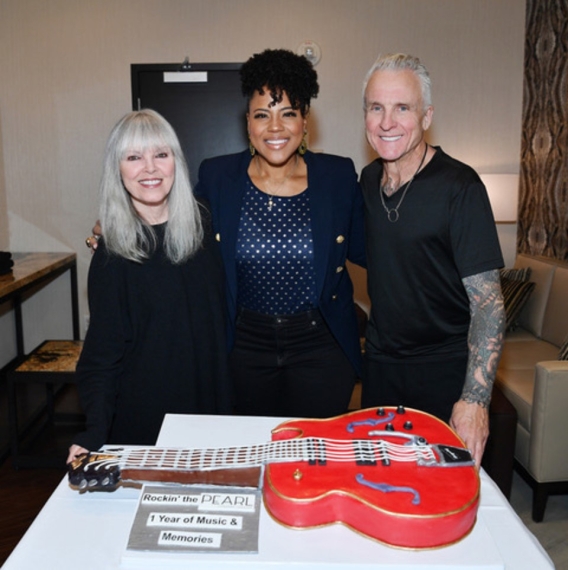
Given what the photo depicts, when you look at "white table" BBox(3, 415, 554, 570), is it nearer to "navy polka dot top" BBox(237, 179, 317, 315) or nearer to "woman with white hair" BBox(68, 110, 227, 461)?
"woman with white hair" BBox(68, 110, 227, 461)

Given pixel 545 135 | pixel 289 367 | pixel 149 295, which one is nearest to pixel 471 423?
pixel 289 367

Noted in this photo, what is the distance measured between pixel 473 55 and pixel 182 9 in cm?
210

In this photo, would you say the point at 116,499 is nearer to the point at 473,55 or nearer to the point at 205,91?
the point at 205,91

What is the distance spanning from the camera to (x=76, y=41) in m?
4.39

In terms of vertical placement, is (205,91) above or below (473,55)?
below

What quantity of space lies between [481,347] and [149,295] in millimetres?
824

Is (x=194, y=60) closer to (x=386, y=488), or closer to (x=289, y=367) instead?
(x=289, y=367)

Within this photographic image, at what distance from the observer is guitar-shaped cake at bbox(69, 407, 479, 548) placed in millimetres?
970

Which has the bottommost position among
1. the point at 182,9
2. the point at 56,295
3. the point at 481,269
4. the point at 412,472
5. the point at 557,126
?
the point at 56,295

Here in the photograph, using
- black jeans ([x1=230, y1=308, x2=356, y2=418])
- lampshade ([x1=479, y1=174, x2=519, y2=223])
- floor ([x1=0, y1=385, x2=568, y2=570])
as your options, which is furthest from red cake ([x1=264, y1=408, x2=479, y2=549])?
lampshade ([x1=479, y1=174, x2=519, y2=223])

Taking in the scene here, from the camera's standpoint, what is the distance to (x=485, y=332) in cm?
147

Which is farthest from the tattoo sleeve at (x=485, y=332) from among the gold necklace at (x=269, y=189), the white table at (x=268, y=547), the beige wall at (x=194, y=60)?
the beige wall at (x=194, y=60)

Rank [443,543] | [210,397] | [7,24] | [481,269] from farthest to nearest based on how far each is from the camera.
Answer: [7,24], [210,397], [481,269], [443,543]

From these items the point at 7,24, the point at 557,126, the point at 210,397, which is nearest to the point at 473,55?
the point at 557,126
